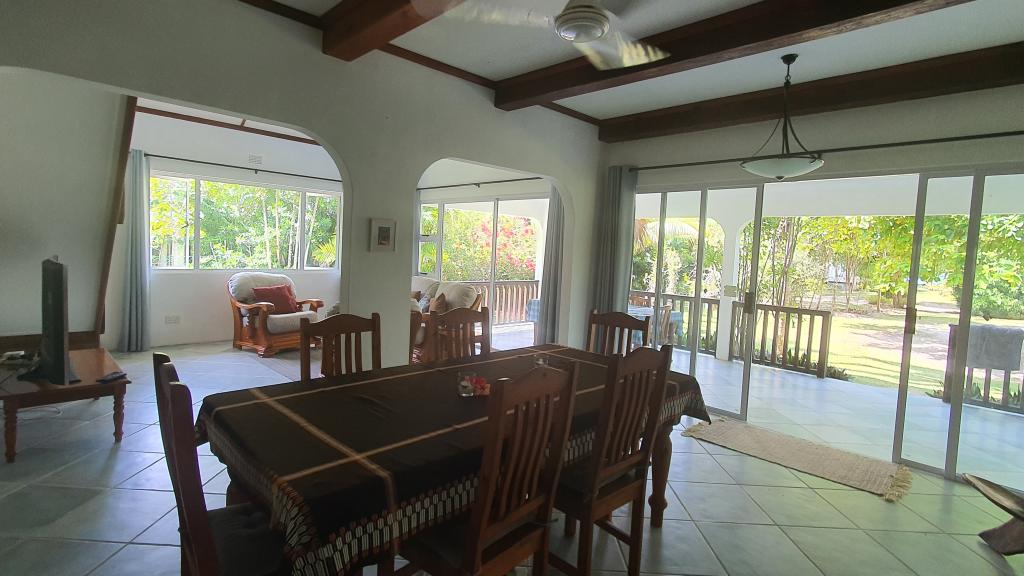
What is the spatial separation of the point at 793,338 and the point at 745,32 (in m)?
4.65

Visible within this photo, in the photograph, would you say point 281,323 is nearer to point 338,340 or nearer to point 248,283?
point 248,283

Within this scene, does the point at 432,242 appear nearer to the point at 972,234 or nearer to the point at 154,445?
the point at 154,445

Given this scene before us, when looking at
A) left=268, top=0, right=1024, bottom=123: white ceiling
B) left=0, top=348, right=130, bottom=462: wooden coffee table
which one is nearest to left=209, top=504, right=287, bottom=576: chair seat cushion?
left=0, top=348, right=130, bottom=462: wooden coffee table

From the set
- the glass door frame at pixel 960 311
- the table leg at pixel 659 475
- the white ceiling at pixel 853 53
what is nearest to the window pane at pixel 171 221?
the white ceiling at pixel 853 53

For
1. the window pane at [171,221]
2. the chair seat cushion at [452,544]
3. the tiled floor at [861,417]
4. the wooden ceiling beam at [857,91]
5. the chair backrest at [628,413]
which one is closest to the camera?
the chair seat cushion at [452,544]

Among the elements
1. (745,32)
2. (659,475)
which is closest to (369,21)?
(745,32)

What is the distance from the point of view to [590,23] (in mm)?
1825

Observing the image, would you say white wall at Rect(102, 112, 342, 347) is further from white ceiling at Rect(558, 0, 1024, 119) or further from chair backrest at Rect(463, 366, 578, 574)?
chair backrest at Rect(463, 366, 578, 574)

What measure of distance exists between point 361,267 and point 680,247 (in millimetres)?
2966

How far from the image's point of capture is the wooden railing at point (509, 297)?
7.29m

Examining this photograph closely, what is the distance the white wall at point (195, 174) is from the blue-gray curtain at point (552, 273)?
8.71ft

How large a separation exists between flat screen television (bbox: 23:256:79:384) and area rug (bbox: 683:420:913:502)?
13.7 ft

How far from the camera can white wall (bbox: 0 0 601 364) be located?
2.20 meters

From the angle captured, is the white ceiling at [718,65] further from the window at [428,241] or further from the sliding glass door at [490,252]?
the window at [428,241]
